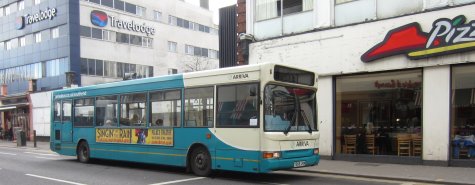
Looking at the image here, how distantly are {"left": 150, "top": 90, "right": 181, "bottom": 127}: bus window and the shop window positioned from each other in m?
8.24

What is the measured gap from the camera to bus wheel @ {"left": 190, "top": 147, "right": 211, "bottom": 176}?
38.9 feet

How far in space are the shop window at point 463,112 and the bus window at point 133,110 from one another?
9.37 meters

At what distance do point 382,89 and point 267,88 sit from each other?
6.24 m

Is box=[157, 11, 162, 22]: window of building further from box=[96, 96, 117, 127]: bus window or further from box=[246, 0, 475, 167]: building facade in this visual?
box=[96, 96, 117, 127]: bus window

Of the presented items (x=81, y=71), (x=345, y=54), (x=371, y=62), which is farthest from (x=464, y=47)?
(x=81, y=71)

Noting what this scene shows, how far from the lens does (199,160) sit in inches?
478

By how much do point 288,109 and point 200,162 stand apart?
2.88 m

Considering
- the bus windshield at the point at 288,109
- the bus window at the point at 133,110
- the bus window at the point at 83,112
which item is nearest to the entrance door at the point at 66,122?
→ the bus window at the point at 83,112

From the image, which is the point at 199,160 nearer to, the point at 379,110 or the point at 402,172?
the point at 402,172

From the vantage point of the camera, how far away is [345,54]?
1592 cm

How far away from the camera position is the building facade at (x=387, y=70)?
13.5 metres

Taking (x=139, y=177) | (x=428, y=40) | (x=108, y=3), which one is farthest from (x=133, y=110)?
(x=108, y=3)

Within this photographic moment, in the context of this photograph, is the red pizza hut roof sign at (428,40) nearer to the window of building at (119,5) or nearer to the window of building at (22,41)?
the window of building at (119,5)

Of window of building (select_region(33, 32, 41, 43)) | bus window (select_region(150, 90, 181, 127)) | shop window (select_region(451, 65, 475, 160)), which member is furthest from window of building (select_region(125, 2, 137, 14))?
shop window (select_region(451, 65, 475, 160))
